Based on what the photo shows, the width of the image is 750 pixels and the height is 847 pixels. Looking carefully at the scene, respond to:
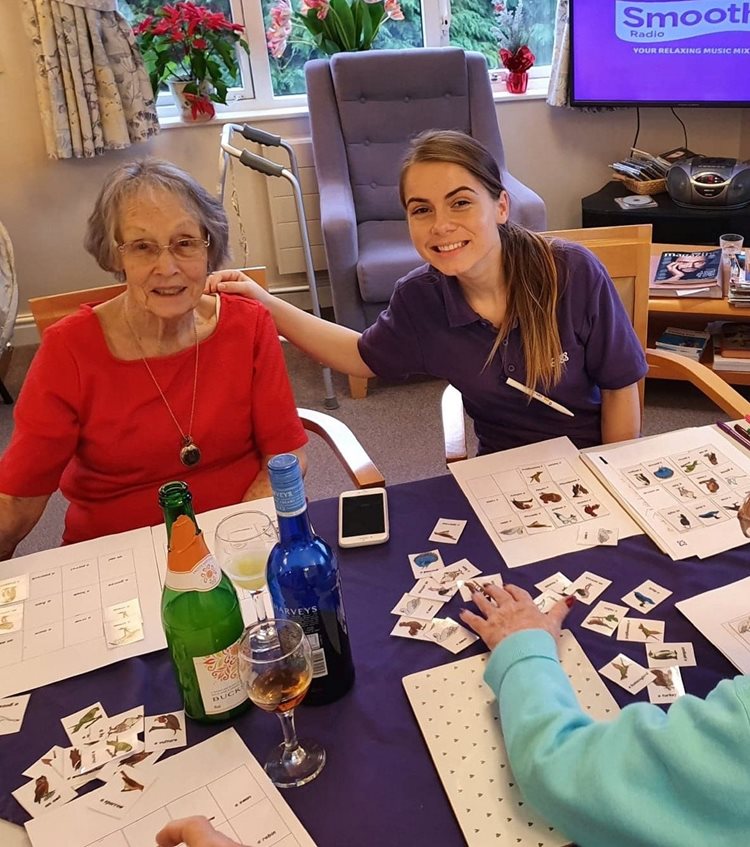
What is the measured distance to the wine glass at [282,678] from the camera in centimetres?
86

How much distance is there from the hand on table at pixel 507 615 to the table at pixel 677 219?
2.76 m

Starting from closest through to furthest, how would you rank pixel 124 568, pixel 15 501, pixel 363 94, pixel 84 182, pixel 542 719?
pixel 542 719, pixel 124 568, pixel 15 501, pixel 363 94, pixel 84 182

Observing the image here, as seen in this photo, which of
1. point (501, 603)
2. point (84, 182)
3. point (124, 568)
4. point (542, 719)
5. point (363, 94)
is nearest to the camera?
point (542, 719)

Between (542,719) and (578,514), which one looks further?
(578,514)

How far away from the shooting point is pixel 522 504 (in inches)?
51.6

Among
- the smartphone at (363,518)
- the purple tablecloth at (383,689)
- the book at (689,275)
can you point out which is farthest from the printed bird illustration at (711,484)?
the book at (689,275)

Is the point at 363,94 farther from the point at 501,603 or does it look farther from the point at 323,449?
the point at 501,603

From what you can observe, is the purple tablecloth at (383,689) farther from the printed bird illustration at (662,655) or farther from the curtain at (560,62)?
the curtain at (560,62)

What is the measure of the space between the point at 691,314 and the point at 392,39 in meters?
2.13

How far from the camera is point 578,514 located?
128 cm

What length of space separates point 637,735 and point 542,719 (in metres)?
0.12

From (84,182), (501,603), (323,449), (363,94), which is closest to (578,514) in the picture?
(501,603)

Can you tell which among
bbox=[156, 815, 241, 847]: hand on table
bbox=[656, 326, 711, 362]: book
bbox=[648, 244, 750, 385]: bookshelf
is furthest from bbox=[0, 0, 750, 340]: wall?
bbox=[156, 815, 241, 847]: hand on table

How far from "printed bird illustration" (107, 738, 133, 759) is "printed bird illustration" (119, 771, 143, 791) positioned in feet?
0.12
